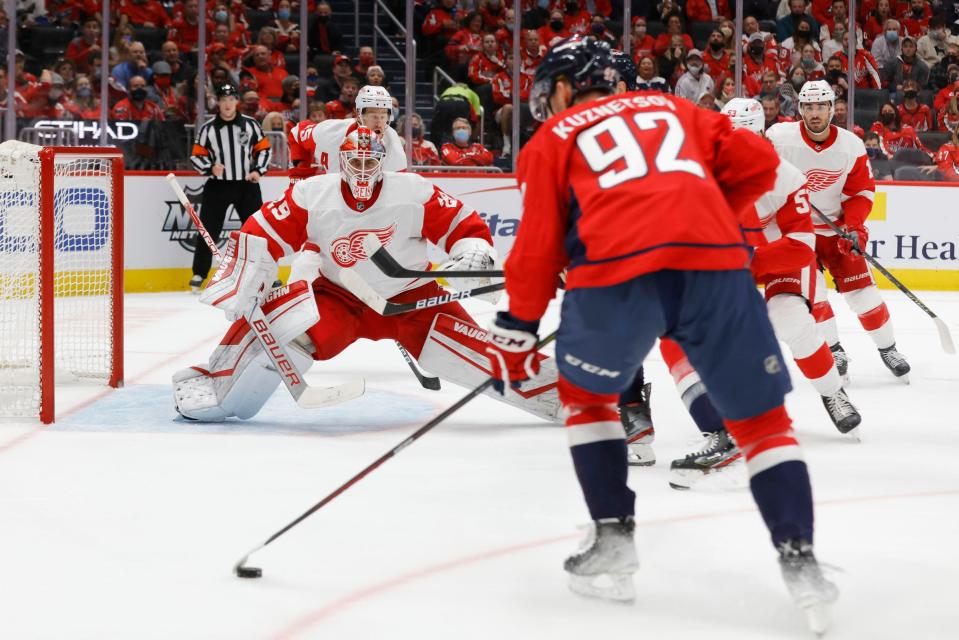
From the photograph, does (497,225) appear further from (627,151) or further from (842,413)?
(627,151)

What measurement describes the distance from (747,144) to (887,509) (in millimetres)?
1185

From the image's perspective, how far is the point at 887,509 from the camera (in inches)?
119

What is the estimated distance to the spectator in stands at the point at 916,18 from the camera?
357 inches

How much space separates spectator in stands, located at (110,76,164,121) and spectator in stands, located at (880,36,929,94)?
15.7 feet

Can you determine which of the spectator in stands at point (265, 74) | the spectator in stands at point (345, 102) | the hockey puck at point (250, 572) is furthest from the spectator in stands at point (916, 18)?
the hockey puck at point (250, 572)

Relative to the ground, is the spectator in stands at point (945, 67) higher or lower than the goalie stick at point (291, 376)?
higher

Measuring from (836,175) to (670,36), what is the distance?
4121mm

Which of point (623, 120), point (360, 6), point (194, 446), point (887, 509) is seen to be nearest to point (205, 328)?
point (194, 446)

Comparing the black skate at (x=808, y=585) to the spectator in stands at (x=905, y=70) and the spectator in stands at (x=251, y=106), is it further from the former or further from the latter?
the spectator in stands at (x=905, y=70)

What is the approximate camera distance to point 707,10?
8.96 m

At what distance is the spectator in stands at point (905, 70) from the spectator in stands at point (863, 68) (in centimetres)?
8

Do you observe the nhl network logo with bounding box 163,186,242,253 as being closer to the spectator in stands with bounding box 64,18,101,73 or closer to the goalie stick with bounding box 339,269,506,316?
the spectator in stands with bounding box 64,18,101,73

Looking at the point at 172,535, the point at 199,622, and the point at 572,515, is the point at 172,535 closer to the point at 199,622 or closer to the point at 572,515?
the point at 199,622

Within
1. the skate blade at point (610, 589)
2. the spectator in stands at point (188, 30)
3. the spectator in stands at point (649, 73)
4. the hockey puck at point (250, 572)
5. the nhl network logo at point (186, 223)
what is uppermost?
the spectator in stands at point (188, 30)
